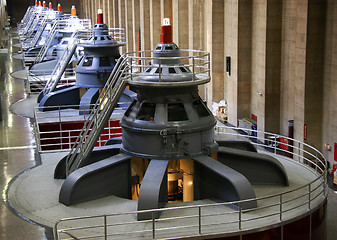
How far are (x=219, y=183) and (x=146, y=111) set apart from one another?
2.38 meters

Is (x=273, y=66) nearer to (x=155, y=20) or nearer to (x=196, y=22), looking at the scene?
(x=196, y=22)

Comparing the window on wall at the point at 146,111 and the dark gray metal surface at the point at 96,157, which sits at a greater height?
the window on wall at the point at 146,111

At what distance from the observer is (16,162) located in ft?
56.3

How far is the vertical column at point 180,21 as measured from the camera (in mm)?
34625

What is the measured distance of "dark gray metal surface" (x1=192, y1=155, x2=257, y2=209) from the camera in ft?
41.2

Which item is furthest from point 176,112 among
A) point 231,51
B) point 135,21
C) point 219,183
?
point 135,21

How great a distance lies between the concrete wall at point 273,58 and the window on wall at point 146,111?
29.5 feet

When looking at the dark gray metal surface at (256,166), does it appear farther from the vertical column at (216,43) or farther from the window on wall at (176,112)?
the vertical column at (216,43)

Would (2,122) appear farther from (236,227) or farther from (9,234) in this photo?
(236,227)

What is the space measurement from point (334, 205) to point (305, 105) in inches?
212

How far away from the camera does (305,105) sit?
70.2ft

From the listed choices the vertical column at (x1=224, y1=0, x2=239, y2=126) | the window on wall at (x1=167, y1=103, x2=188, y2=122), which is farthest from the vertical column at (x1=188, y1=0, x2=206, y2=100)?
the window on wall at (x1=167, y1=103, x2=188, y2=122)

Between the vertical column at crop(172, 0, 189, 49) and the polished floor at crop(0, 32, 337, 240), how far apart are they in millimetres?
10060

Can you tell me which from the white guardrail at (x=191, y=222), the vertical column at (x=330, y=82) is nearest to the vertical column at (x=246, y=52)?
the vertical column at (x=330, y=82)
